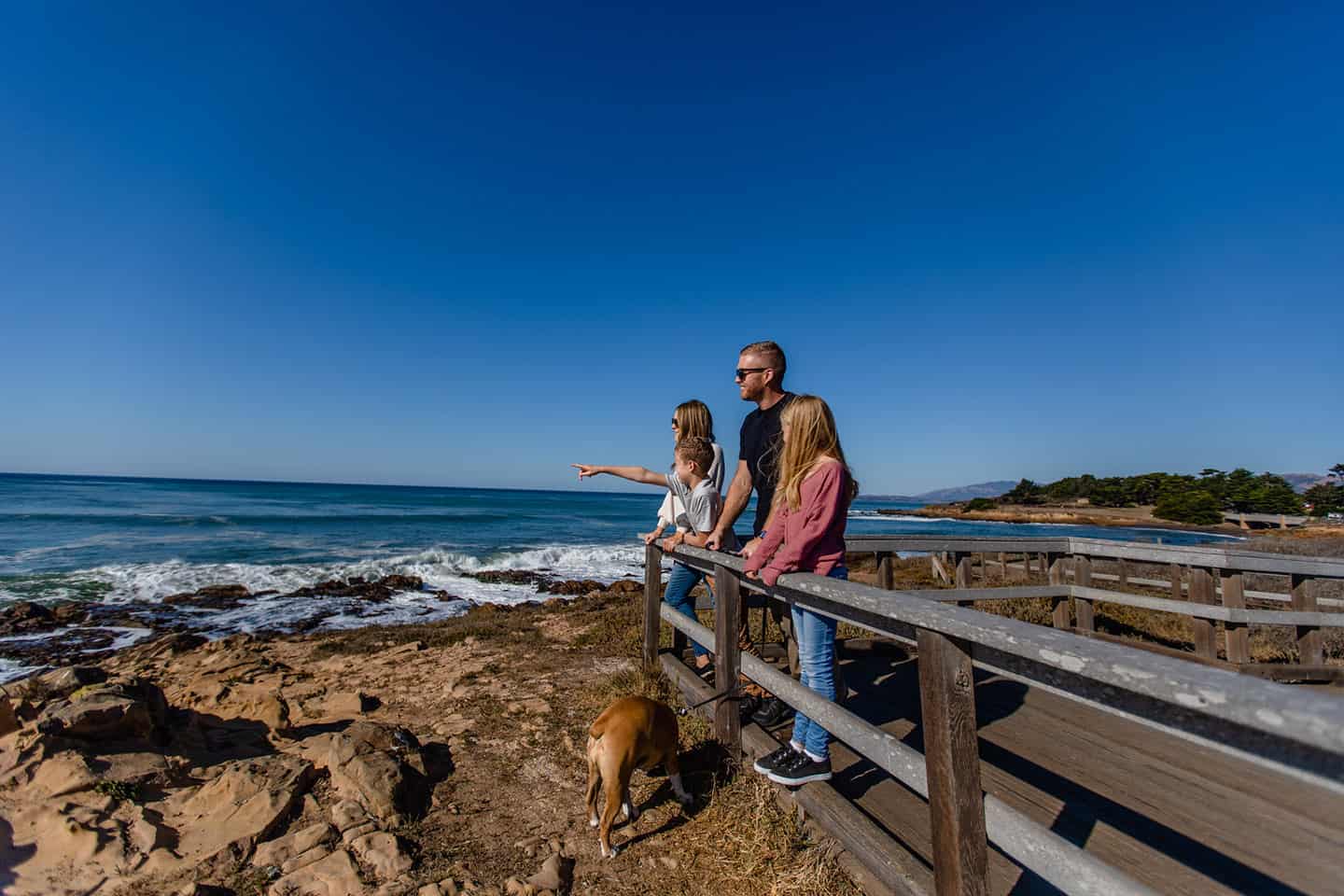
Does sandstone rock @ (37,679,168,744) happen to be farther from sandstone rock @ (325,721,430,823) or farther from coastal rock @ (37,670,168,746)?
sandstone rock @ (325,721,430,823)

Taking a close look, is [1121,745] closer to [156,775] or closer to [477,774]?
[477,774]

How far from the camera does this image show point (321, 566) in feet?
57.5

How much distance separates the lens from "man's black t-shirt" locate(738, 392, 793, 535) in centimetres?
377

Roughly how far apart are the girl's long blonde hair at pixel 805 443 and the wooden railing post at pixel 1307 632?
158 inches

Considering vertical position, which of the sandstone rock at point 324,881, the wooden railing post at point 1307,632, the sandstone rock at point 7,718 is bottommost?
the sandstone rock at point 324,881

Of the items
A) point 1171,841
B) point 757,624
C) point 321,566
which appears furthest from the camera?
point 321,566

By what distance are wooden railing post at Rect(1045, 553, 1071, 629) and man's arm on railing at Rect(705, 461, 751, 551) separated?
10.3ft

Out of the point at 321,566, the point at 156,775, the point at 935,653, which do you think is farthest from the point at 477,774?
the point at 321,566

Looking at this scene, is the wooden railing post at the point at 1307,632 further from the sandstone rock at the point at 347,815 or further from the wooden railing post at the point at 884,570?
the sandstone rock at the point at 347,815

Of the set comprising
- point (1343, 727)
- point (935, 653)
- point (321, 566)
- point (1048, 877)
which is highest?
point (1343, 727)

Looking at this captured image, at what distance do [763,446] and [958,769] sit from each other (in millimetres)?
2267

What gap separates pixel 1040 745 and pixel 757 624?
4.38 m

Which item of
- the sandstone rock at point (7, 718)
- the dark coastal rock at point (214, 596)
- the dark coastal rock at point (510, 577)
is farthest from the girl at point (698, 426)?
the dark coastal rock at point (510, 577)

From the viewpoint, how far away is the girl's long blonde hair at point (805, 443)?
287 cm
